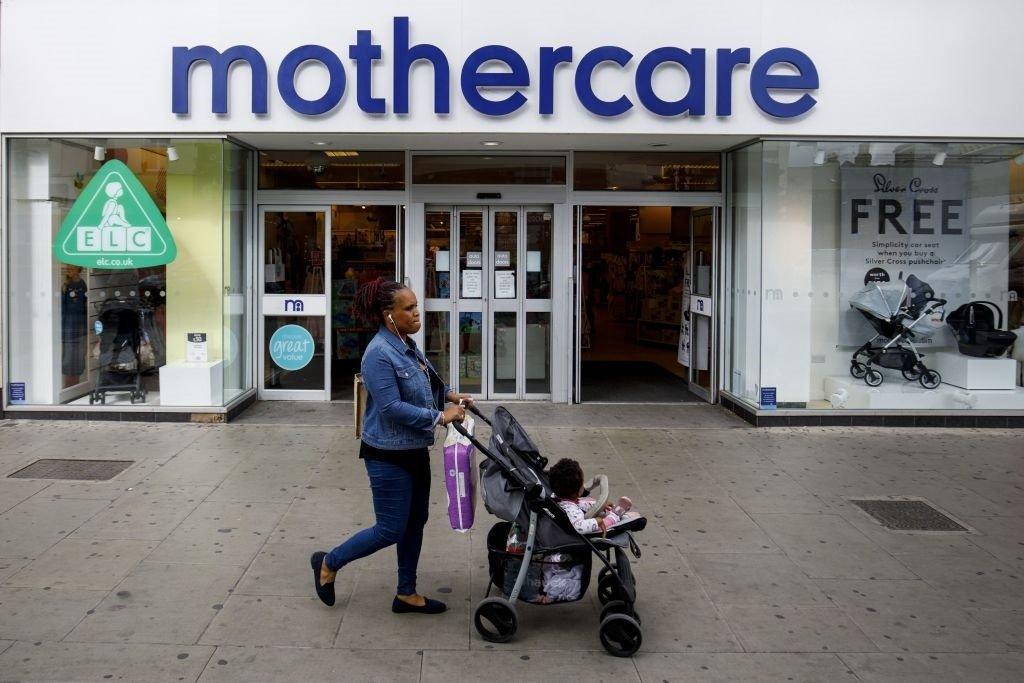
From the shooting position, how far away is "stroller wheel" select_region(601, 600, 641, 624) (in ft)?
15.4

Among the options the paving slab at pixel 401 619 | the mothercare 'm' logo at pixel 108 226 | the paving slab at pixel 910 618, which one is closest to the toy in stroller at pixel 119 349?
the mothercare 'm' logo at pixel 108 226

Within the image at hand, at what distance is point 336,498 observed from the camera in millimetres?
7273

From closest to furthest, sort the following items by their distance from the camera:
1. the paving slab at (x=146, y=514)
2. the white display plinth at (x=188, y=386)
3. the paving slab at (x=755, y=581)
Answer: the paving slab at (x=755, y=581), the paving slab at (x=146, y=514), the white display plinth at (x=188, y=386)

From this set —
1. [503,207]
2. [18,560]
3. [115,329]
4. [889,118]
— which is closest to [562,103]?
[503,207]

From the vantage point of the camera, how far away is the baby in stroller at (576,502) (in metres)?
4.79

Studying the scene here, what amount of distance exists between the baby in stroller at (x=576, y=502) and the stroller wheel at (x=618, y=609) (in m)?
0.36

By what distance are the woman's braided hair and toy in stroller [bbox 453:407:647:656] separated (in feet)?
2.40

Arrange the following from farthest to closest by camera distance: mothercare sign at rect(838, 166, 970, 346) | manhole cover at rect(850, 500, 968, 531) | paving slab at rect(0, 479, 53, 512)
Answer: mothercare sign at rect(838, 166, 970, 346) < paving slab at rect(0, 479, 53, 512) < manhole cover at rect(850, 500, 968, 531)

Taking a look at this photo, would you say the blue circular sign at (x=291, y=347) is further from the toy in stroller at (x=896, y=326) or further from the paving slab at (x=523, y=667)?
the paving slab at (x=523, y=667)

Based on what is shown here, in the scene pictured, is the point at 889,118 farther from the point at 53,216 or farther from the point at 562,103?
the point at 53,216

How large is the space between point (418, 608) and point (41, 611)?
78.7 inches

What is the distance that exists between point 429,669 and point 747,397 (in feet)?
22.7

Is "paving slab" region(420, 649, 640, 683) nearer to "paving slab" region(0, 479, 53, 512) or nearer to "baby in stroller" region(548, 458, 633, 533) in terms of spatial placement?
"baby in stroller" region(548, 458, 633, 533)

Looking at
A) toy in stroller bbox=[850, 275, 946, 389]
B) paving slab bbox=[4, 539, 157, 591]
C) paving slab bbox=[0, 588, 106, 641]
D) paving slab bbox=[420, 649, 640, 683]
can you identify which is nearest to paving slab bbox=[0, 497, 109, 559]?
paving slab bbox=[4, 539, 157, 591]
